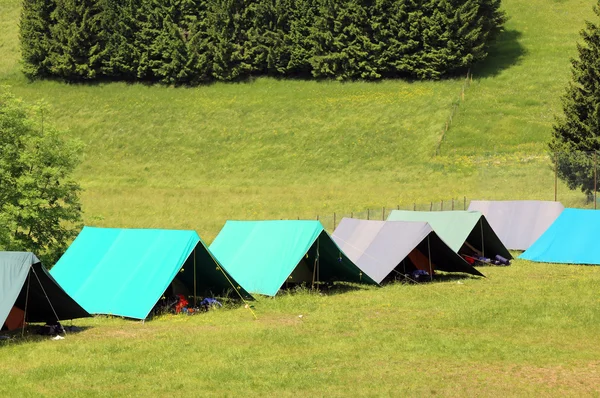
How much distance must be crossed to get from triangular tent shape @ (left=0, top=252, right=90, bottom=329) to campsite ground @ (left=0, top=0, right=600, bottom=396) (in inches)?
30.3

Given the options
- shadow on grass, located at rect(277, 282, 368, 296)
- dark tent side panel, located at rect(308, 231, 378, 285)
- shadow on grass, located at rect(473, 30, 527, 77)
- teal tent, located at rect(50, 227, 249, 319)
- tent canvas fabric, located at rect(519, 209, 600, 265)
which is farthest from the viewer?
shadow on grass, located at rect(473, 30, 527, 77)

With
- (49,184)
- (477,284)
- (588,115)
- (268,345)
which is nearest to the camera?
(268,345)

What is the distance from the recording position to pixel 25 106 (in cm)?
3012

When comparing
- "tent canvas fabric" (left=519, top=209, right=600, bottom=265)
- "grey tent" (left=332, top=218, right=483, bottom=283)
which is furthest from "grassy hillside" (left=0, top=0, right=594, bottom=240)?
"grey tent" (left=332, top=218, right=483, bottom=283)

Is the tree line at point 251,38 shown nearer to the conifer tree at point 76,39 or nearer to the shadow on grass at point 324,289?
the conifer tree at point 76,39

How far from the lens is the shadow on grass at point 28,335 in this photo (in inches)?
602

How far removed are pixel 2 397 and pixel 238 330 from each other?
5.42m

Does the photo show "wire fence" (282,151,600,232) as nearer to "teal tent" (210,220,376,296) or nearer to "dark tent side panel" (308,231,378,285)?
"teal tent" (210,220,376,296)

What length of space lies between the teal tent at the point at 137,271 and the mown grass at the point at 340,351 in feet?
2.30

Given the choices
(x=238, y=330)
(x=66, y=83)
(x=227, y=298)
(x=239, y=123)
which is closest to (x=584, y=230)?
(x=227, y=298)

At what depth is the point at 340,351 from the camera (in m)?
14.0

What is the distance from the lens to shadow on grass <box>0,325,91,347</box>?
15.3 metres

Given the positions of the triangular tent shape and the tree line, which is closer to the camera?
the triangular tent shape

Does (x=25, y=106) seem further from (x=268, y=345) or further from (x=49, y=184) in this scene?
(x=268, y=345)
